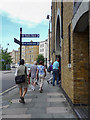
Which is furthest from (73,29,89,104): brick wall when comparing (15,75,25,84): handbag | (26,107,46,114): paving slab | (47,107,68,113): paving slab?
(15,75,25,84): handbag

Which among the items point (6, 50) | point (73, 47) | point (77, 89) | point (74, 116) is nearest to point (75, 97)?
point (77, 89)

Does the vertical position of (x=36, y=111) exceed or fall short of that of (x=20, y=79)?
it falls short

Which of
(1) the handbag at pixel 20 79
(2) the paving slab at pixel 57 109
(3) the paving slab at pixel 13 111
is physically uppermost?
(1) the handbag at pixel 20 79

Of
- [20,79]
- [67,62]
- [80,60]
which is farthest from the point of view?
[67,62]

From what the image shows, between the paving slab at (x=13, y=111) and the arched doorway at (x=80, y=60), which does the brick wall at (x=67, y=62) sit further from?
the paving slab at (x=13, y=111)

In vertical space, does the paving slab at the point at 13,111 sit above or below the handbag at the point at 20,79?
below

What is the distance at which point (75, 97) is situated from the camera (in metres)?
5.42

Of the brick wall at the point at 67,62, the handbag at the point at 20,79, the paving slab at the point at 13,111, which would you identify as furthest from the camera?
the handbag at the point at 20,79

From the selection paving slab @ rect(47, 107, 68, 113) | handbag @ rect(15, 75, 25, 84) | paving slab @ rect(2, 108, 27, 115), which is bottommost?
paving slab @ rect(2, 108, 27, 115)

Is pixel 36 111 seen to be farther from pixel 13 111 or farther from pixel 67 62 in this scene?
pixel 67 62

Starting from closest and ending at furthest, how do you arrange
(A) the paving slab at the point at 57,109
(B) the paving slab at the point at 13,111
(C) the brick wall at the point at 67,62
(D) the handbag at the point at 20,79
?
(B) the paving slab at the point at 13,111 < (A) the paving slab at the point at 57,109 < (C) the brick wall at the point at 67,62 < (D) the handbag at the point at 20,79

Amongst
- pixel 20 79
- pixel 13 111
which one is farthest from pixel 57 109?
pixel 20 79

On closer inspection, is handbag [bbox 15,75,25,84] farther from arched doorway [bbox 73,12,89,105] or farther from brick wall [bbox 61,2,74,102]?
arched doorway [bbox 73,12,89,105]

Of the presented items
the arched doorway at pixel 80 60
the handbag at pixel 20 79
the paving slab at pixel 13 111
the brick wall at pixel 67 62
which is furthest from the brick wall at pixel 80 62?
the handbag at pixel 20 79
